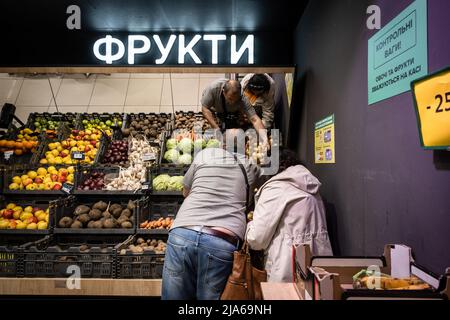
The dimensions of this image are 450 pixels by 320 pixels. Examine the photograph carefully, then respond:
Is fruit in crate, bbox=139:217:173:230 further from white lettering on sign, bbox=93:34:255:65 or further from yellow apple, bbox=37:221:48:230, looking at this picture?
white lettering on sign, bbox=93:34:255:65

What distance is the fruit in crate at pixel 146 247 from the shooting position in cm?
328

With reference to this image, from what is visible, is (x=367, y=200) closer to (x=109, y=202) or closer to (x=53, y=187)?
(x=109, y=202)

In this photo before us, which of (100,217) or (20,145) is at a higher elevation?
(20,145)

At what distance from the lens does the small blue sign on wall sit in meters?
1.39

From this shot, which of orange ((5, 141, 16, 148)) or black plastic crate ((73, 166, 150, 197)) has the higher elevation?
orange ((5, 141, 16, 148))

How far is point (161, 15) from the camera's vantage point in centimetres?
344

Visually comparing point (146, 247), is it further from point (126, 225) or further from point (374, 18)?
point (374, 18)

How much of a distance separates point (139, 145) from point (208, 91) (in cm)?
126

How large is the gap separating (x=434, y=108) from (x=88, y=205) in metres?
3.65

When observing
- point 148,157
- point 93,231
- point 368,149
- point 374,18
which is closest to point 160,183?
point 148,157

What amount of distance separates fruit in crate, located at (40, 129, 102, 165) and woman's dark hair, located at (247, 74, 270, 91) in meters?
2.24

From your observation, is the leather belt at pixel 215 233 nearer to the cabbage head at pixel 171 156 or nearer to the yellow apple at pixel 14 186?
the cabbage head at pixel 171 156

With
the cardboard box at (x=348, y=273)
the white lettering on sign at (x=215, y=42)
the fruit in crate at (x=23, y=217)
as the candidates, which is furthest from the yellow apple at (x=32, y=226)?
the cardboard box at (x=348, y=273)

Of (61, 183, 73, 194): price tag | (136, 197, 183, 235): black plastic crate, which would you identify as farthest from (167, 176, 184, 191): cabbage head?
(61, 183, 73, 194): price tag
